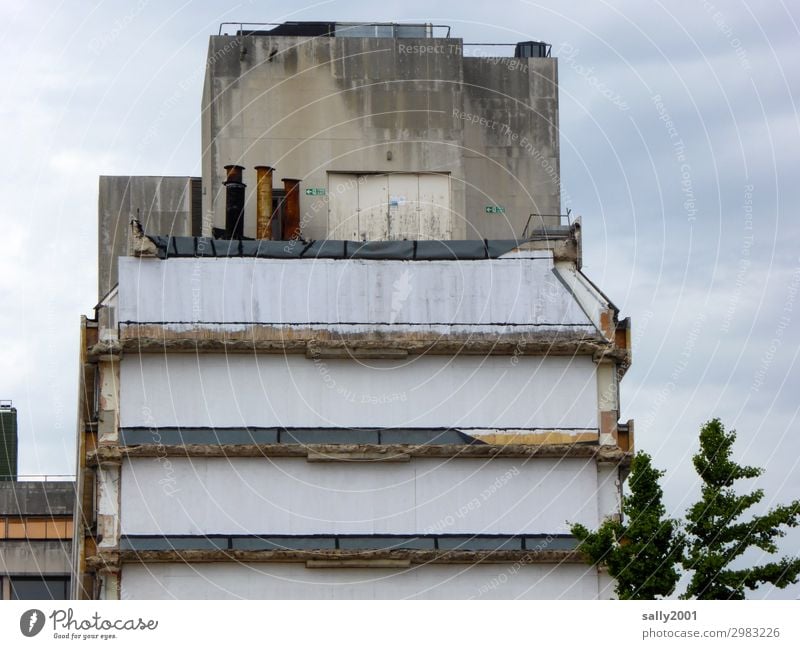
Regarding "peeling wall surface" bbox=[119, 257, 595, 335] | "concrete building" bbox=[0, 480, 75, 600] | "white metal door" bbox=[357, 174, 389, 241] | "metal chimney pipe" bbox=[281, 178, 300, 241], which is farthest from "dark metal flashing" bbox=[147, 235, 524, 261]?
"concrete building" bbox=[0, 480, 75, 600]

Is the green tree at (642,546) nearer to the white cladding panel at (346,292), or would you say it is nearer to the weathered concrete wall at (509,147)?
the white cladding panel at (346,292)

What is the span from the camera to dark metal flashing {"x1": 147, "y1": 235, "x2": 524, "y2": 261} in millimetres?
53625

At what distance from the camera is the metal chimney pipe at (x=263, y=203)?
5522 cm

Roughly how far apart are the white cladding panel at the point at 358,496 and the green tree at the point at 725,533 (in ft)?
41.3

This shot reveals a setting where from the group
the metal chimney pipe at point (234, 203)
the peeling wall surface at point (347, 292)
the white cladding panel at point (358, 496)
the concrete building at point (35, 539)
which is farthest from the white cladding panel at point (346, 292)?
the concrete building at point (35, 539)

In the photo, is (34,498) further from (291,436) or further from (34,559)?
(291,436)

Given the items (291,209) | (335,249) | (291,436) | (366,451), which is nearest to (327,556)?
(366,451)

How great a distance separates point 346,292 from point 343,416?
3.18 m

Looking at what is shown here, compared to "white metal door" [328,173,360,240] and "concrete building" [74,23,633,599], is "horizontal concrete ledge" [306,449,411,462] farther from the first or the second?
"white metal door" [328,173,360,240]

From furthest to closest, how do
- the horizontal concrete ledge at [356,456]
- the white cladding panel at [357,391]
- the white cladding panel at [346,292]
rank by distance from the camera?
the white cladding panel at [346,292] < the white cladding panel at [357,391] < the horizontal concrete ledge at [356,456]

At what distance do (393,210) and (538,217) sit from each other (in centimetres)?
397

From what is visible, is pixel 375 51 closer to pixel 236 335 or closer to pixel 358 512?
pixel 236 335

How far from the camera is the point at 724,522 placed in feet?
131

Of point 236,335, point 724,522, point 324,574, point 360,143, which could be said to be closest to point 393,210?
point 360,143
